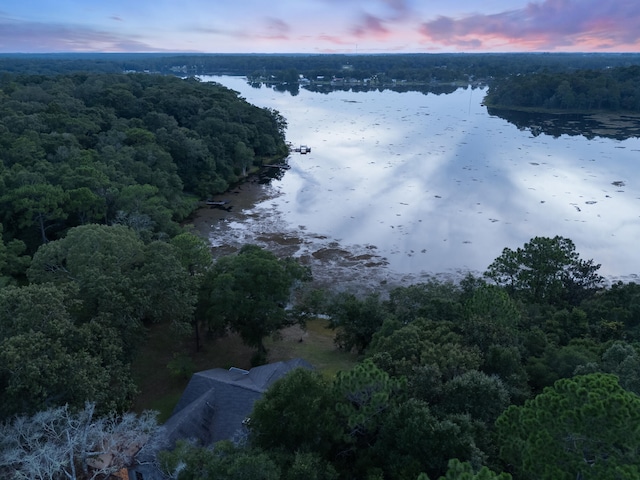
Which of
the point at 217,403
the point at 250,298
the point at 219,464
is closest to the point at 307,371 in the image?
the point at 219,464

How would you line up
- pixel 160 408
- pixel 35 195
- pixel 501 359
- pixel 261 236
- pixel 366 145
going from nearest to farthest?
1. pixel 501 359
2. pixel 160 408
3. pixel 35 195
4. pixel 261 236
5. pixel 366 145

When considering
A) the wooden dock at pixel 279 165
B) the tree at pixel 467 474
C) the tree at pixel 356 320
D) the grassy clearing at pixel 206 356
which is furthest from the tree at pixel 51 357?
the wooden dock at pixel 279 165

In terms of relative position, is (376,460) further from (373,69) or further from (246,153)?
(373,69)

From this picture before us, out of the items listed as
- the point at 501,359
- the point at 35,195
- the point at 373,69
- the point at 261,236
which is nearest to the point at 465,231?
the point at 261,236

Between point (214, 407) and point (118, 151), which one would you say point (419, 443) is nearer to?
point (214, 407)

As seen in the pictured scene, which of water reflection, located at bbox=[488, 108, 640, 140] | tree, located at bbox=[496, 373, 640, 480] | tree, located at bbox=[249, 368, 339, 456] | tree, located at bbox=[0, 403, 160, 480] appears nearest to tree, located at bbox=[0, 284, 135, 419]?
tree, located at bbox=[0, 403, 160, 480]

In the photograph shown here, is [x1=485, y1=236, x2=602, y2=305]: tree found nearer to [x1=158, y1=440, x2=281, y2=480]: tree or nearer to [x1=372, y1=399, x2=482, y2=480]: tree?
[x1=372, y1=399, x2=482, y2=480]: tree
